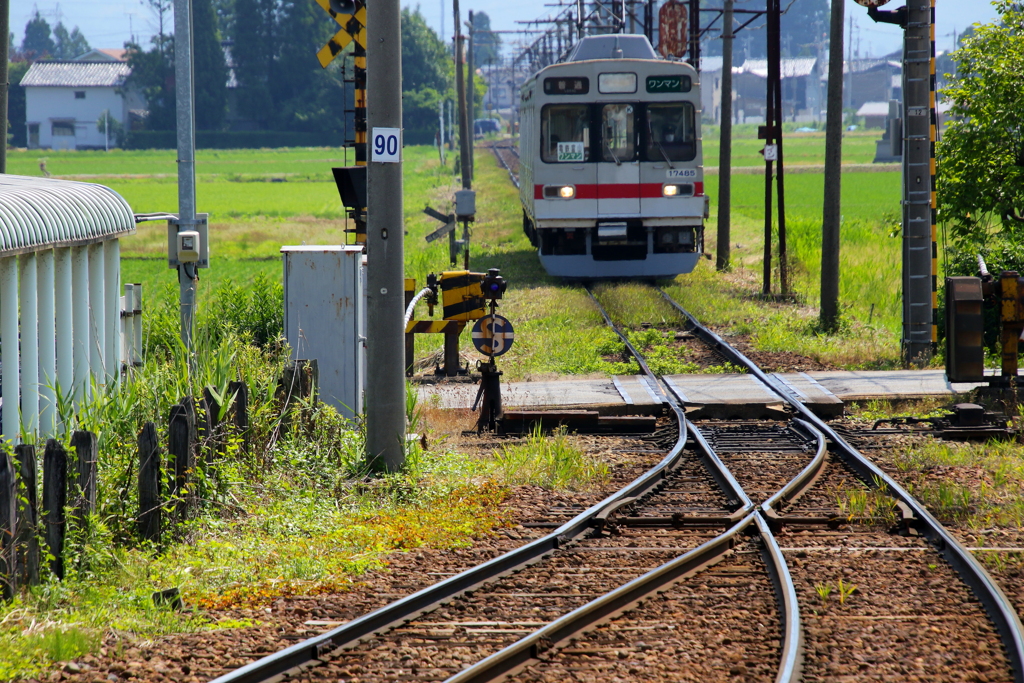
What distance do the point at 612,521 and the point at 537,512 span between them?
1.74ft

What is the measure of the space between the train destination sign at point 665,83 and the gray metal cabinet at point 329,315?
10.7 metres

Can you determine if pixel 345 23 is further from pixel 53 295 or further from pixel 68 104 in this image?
pixel 68 104

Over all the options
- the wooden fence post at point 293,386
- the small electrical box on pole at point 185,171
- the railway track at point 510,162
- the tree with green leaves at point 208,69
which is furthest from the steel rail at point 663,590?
the tree with green leaves at point 208,69

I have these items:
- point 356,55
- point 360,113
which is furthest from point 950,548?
point 356,55

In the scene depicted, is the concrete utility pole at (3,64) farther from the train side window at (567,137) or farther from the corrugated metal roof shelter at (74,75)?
the corrugated metal roof shelter at (74,75)

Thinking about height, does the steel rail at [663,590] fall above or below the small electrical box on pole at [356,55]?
below

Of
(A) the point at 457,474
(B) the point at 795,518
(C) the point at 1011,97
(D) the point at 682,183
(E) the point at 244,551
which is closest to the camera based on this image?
(E) the point at 244,551

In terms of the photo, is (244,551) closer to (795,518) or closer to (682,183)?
(795,518)

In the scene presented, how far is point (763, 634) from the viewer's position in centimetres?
503

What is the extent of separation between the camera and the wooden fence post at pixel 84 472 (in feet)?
18.4

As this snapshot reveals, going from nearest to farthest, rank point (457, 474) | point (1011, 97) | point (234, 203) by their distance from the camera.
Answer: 1. point (457, 474)
2. point (1011, 97)
3. point (234, 203)

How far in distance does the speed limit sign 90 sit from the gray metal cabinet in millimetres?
1521

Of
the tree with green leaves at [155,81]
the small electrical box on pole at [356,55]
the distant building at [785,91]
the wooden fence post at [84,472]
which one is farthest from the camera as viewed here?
the distant building at [785,91]

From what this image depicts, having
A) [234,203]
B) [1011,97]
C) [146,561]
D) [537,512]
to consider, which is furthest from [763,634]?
[234,203]
